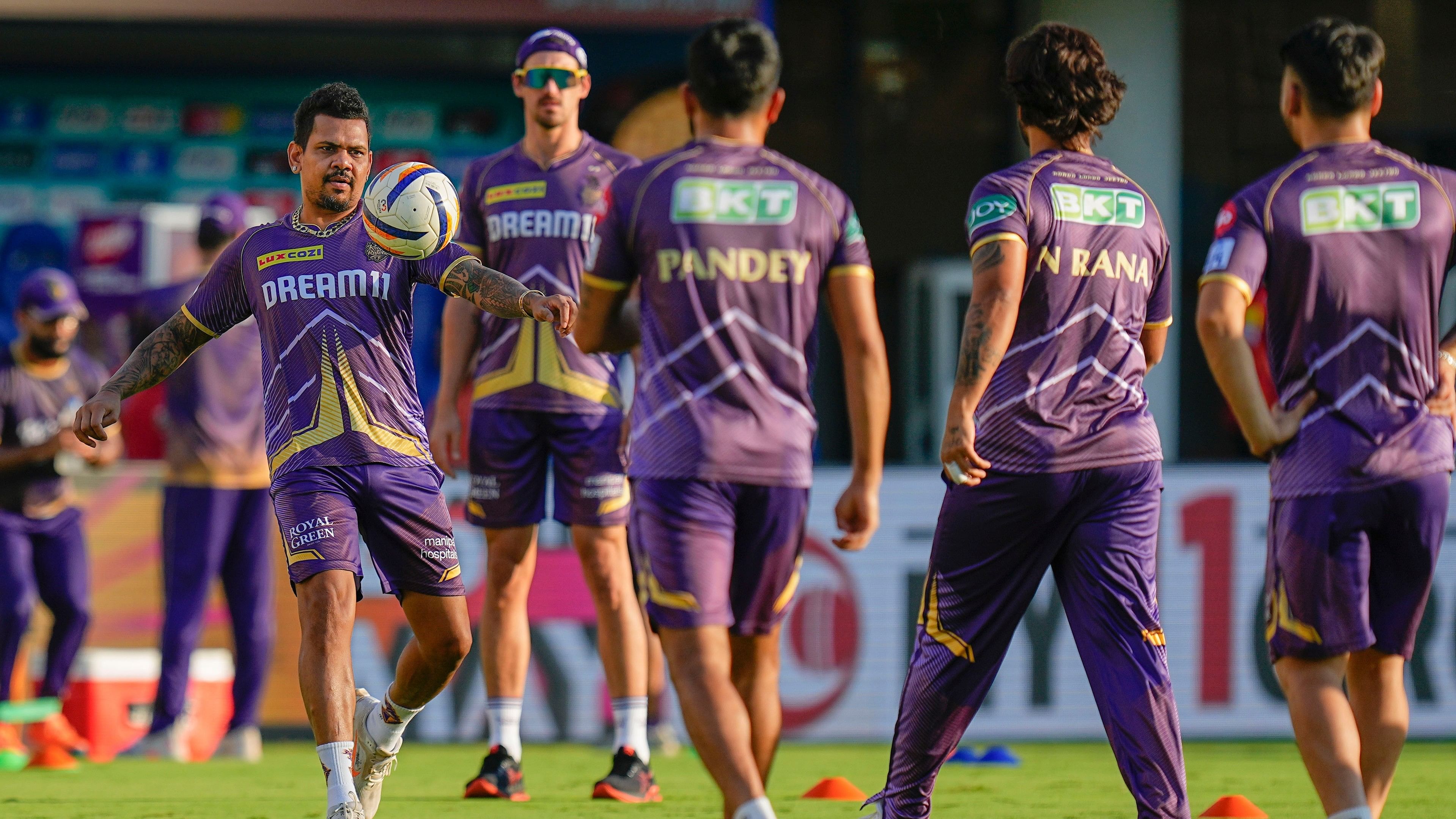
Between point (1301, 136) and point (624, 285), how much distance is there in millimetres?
1906

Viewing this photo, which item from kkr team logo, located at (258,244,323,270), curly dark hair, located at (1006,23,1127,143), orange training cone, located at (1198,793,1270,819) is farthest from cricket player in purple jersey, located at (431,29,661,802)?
curly dark hair, located at (1006,23,1127,143)

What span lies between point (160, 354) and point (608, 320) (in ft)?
5.19

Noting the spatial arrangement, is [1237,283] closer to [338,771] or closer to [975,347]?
[975,347]

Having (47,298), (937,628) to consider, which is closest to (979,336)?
(937,628)

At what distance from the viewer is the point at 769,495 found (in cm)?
446

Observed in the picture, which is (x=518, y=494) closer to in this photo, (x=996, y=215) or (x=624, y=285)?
(x=624, y=285)

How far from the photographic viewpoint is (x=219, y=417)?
8.53 metres

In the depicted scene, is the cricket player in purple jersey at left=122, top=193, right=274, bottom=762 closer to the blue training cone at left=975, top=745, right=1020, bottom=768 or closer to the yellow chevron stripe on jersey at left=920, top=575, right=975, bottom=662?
the blue training cone at left=975, top=745, right=1020, bottom=768

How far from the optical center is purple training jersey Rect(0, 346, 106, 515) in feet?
30.0

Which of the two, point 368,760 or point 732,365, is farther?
point 368,760

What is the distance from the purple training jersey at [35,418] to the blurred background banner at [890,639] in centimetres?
46

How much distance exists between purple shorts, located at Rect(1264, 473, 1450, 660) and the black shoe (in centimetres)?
256

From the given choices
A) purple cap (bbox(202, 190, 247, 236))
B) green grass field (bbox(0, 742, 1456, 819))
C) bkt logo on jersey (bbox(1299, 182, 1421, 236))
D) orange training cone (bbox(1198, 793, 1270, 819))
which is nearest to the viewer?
bkt logo on jersey (bbox(1299, 182, 1421, 236))

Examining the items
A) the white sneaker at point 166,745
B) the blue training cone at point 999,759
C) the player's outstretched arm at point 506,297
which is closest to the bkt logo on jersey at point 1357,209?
the player's outstretched arm at point 506,297
